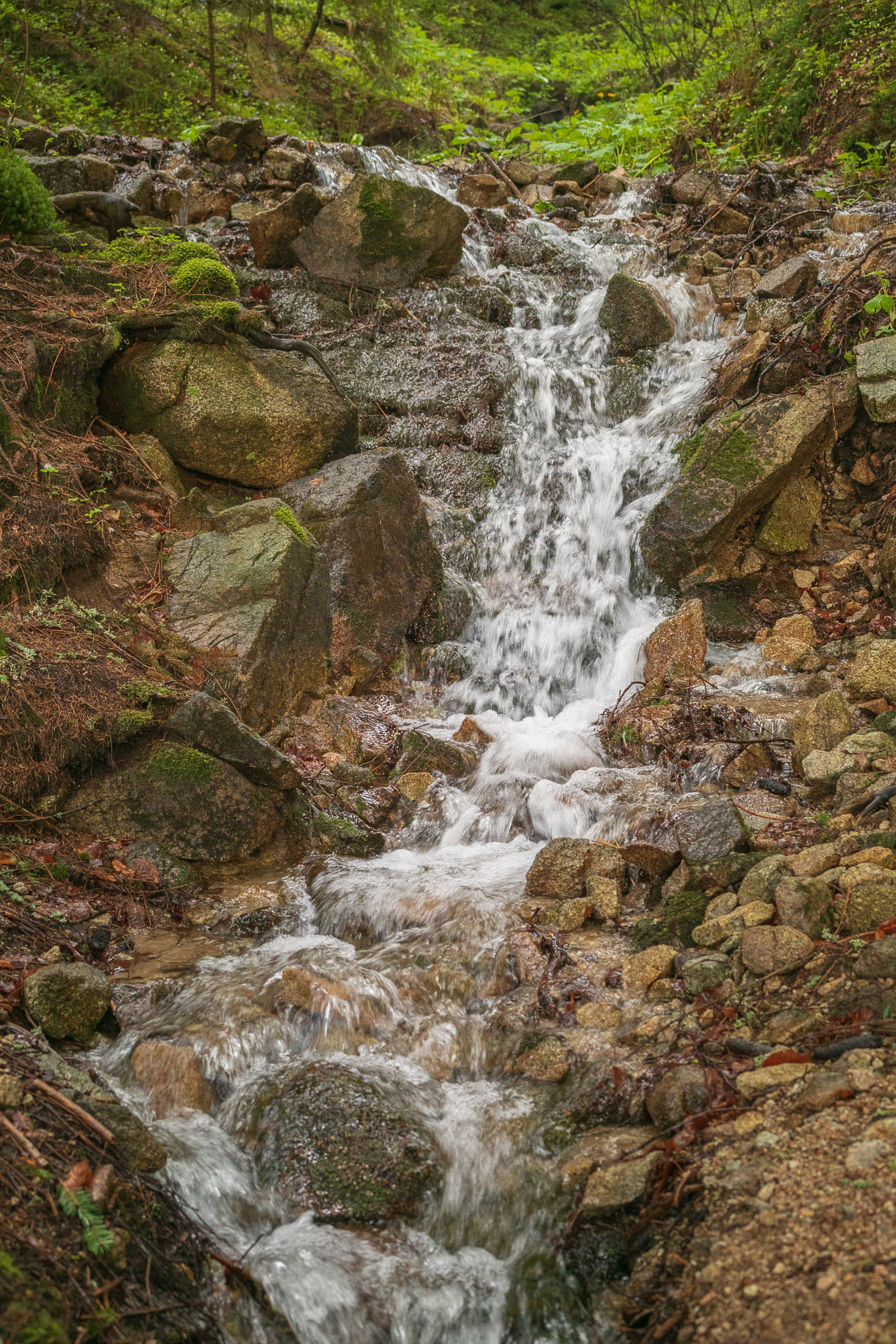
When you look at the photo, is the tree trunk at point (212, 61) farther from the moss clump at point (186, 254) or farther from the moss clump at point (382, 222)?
the moss clump at point (186, 254)

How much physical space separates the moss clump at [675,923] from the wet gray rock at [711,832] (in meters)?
0.18

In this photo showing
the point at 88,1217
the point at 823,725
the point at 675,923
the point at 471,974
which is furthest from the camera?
the point at 823,725

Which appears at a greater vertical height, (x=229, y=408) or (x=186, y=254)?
(x=186, y=254)

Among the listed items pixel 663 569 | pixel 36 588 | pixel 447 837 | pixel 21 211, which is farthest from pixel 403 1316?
pixel 21 211

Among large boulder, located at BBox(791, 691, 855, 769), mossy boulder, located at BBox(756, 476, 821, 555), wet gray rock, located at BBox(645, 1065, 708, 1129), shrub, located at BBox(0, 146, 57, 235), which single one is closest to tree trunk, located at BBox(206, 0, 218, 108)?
shrub, located at BBox(0, 146, 57, 235)

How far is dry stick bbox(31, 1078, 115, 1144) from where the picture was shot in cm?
236

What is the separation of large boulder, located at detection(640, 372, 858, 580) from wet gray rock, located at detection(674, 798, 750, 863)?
321cm

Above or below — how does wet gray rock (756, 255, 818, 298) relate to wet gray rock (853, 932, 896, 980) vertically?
above

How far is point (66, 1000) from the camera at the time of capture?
311 cm

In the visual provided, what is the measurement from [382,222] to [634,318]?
2785mm

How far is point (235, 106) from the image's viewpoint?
13.6 m

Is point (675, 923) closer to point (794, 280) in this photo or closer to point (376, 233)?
point (794, 280)

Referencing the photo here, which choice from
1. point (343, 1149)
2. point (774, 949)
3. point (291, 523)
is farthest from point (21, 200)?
point (774, 949)

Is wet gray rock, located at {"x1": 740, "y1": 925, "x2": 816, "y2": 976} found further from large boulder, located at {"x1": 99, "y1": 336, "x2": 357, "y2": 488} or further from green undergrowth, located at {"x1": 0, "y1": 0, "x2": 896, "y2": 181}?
green undergrowth, located at {"x1": 0, "y1": 0, "x2": 896, "y2": 181}
